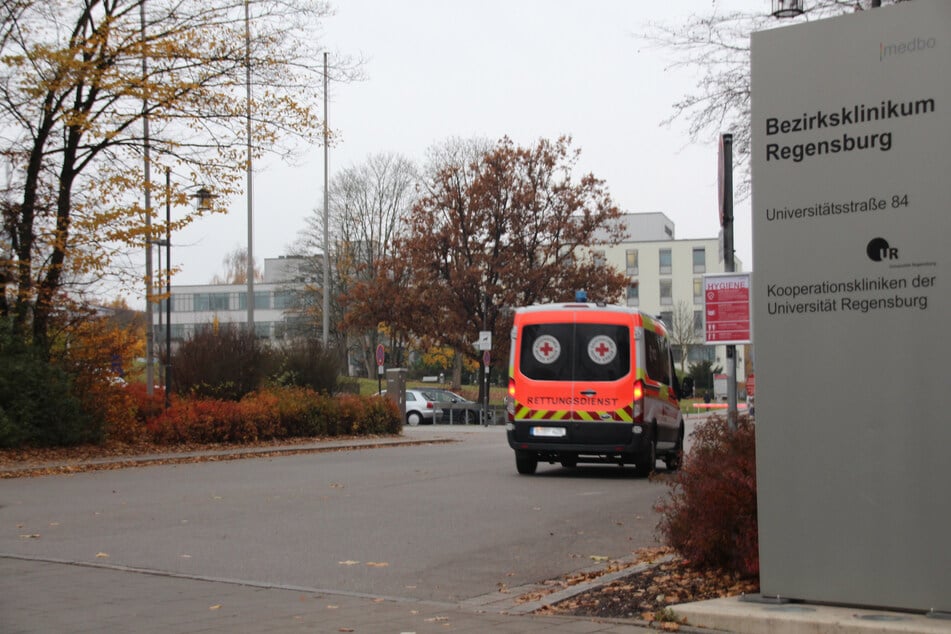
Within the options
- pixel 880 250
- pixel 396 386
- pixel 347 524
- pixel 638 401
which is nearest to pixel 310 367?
pixel 396 386

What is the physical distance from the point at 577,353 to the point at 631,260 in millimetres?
88972

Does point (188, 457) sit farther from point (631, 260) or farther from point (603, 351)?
point (631, 260)

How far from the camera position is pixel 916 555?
19.5ft

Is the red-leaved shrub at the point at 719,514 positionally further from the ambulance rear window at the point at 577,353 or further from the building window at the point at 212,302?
the building window at the point at 212,302

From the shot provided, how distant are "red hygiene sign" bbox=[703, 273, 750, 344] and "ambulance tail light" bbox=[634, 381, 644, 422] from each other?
6.78 meters

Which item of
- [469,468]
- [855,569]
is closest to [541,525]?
[855,569]

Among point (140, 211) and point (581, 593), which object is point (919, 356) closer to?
point (581, 593)

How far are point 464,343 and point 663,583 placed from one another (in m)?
46.1

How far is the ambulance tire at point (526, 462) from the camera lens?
18.4m

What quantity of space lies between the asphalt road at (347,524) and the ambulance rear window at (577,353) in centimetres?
163

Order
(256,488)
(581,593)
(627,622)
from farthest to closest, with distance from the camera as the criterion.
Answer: (256,488) → (581,593) → (627,622)

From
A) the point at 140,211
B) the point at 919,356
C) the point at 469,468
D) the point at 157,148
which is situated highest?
the point at 157,148

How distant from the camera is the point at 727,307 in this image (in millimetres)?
10688

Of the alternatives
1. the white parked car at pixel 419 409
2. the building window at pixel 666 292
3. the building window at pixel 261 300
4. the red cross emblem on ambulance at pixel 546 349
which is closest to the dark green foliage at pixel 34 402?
the red cross emblem on ambulance at pixel 546 349
